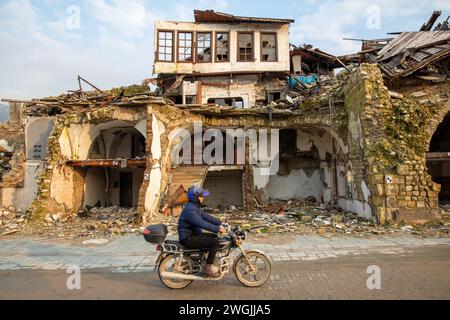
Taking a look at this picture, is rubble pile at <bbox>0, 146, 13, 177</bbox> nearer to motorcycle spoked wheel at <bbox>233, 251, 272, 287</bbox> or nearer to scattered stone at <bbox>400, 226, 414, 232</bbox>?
motorcycle spoked wheel at <bbox>233, 251, 272, 287</bbox>

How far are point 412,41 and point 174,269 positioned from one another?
18.1 m

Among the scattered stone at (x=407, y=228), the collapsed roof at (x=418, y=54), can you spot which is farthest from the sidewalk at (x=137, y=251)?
the collapsed roof at (x=418, y=54)

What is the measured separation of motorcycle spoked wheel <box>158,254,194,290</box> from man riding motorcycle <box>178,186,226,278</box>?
0.24 m

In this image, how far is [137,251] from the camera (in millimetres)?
8414

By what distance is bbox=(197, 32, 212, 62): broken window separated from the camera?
19858 millimetres

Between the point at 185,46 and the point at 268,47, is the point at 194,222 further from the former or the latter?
the point at 268,47

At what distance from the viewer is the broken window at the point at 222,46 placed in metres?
19.9

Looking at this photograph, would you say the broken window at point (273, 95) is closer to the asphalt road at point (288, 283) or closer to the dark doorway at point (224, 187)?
the dark doorway at point (224, 187)

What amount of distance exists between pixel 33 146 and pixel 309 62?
1841 cm

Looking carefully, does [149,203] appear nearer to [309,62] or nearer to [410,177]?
[410,177]

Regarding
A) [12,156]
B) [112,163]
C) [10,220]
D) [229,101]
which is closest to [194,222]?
[112,163]

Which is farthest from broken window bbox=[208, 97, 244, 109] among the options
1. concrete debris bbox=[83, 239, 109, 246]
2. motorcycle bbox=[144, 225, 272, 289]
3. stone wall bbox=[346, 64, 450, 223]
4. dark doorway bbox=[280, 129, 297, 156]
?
motorcycle bbox=[144, 225, 272, 289]

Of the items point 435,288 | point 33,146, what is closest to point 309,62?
point 33,146

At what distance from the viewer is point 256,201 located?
16.5 m
